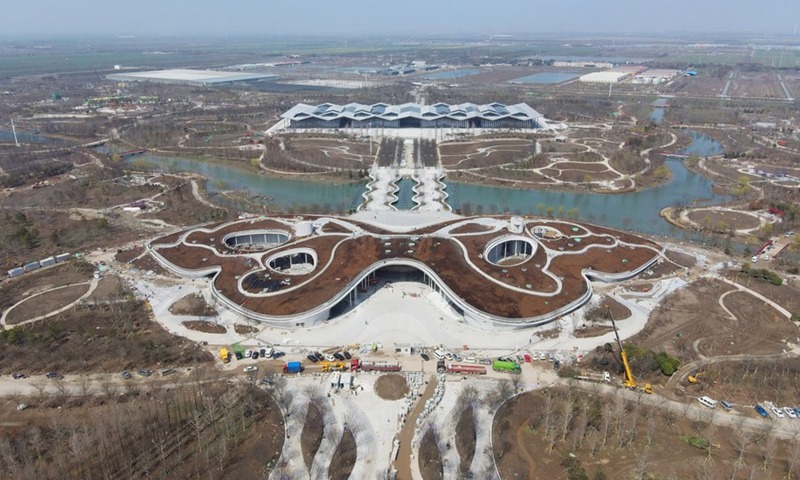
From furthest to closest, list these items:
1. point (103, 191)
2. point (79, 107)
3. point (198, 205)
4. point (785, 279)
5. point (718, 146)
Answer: point (79, 107)
point (718, 146)
point (103, 191)
point (198, 205)
point (785, 279)

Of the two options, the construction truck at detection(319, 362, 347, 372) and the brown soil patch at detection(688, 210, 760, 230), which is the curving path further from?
the brown soil patch at detection(688, 210, 760, 230)

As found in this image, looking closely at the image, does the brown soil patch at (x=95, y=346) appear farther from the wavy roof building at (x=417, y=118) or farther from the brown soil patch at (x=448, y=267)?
the wavy roof building at (x=417, y=118)

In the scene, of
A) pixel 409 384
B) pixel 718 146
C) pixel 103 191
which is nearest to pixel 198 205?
pixel 103 191

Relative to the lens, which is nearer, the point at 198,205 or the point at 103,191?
the point at 198,205

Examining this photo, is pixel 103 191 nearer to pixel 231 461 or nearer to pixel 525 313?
pixel 231 461

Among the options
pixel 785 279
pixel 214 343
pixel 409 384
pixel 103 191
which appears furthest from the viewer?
pixel 103 191

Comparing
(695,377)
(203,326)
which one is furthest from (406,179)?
(695,377)

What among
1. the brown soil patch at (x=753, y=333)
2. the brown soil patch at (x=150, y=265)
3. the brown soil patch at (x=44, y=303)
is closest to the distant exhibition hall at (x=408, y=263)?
the brown soil patch at (x=150, y=265)

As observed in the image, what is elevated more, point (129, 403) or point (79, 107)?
point (79, 107)
